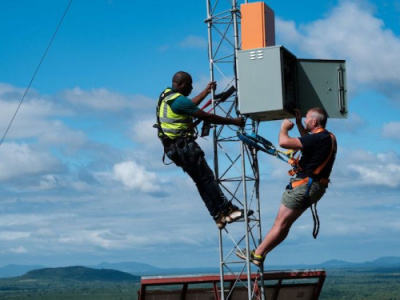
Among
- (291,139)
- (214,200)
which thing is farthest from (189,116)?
(291,139)

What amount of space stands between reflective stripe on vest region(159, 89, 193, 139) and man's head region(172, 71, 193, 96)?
162 millimetres

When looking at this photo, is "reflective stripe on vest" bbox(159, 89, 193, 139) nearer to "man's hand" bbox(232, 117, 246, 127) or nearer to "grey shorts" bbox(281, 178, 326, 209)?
"man's hand" bbox(232, 117, 246, 127)

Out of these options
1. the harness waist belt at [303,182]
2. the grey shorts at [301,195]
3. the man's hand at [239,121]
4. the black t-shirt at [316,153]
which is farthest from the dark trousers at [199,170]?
the black t-shirt at [316,153]

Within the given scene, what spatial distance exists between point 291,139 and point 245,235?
9.72 ft

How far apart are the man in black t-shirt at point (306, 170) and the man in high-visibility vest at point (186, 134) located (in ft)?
3.56

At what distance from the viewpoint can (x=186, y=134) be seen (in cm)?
1102

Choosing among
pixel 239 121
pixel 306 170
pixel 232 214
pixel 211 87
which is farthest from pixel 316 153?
pixel 211 87

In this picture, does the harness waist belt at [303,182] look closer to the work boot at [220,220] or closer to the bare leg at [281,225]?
the bare leg at [281,225]

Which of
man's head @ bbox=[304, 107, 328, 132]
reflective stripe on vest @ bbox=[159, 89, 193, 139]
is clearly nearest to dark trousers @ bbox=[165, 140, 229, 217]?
reflective stripe on vest @ bbox=[159, 89, 193, 139]

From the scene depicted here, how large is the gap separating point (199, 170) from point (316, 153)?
2.09 metres

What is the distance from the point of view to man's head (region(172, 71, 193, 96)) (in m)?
11.0

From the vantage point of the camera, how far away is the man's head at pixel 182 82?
36.1 feet

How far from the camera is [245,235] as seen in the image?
11.9 metres

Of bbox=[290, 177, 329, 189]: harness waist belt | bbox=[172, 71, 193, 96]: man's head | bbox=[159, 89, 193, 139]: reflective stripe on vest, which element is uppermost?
bbox=[172, 71, 193, 96]: man's head
